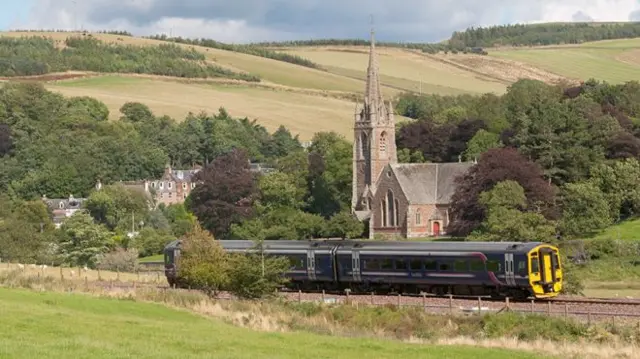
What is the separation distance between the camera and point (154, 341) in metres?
24.0

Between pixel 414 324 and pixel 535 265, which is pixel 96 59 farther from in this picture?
pixel 414 324

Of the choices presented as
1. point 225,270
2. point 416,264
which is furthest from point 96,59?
point 416,264

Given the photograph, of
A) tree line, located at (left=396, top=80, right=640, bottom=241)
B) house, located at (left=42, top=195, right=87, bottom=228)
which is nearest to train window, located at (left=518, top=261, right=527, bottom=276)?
tree line, located at (left=396, top=80, right=640, bottom=241)

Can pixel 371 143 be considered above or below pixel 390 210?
above

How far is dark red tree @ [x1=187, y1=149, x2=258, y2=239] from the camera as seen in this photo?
3804 inches

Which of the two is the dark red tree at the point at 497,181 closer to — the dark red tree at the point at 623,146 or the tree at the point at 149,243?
the dark red tree at the point at 623,146

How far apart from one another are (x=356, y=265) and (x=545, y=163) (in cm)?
3936

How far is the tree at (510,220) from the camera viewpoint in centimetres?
5569

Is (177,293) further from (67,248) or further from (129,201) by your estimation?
(129,201)

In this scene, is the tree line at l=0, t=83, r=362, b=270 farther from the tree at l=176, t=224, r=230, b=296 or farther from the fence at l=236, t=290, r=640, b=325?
the fence at l=236, t=290, r=640, b=325

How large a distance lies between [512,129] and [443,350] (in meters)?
67.8

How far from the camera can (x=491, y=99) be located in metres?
125

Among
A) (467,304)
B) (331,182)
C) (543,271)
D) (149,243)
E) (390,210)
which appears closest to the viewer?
(467,304)

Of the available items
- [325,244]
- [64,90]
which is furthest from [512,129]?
[64,90]
